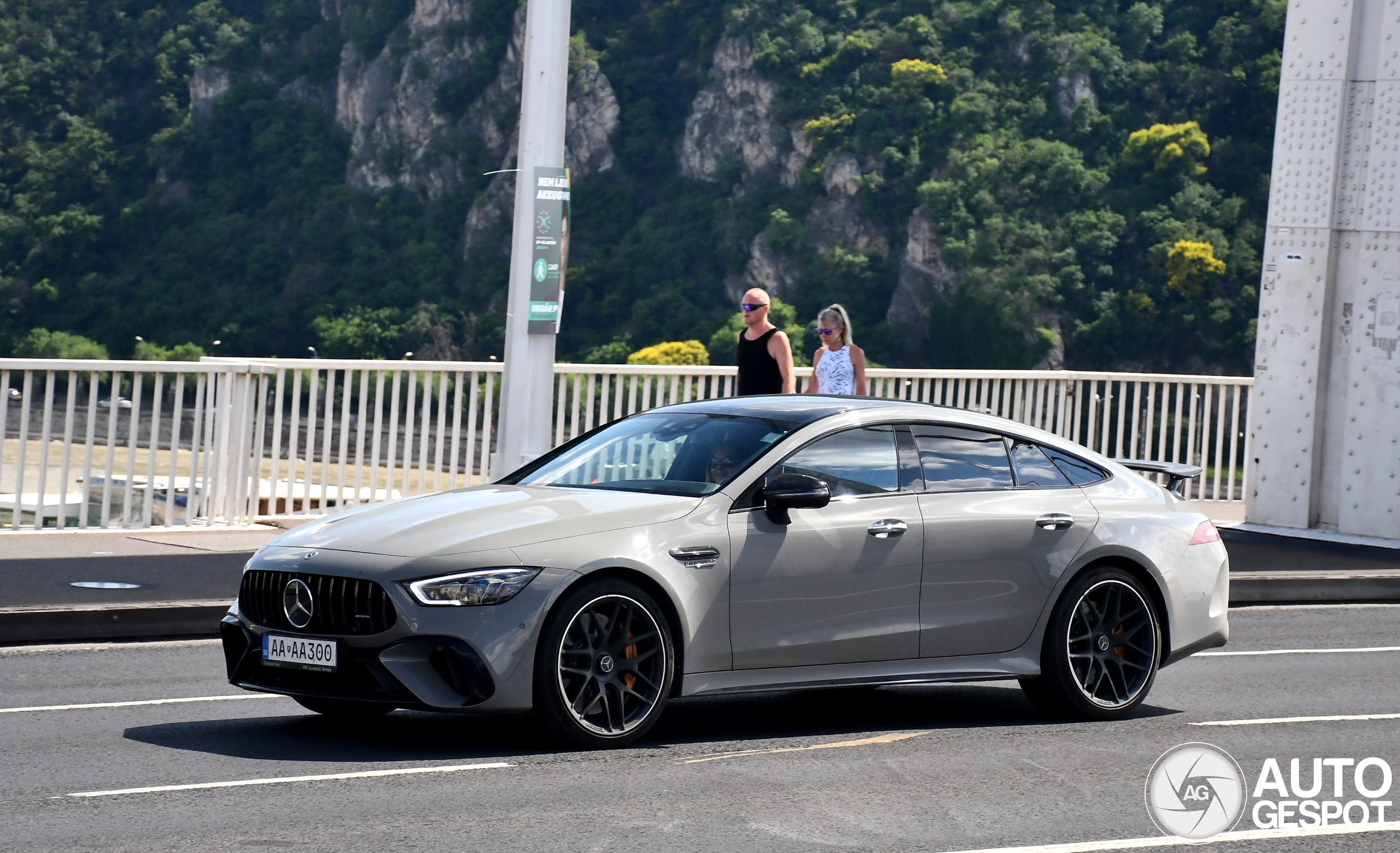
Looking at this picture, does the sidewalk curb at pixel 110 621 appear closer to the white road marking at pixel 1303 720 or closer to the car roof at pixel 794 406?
the car roof at pixel 794 406

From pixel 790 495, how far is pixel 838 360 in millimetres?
5988

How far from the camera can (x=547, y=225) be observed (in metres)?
12.6

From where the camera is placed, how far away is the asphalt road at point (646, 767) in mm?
5715

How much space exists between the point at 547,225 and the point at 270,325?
5092 inches

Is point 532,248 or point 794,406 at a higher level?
point 532,248

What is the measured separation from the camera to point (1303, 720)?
8453mm

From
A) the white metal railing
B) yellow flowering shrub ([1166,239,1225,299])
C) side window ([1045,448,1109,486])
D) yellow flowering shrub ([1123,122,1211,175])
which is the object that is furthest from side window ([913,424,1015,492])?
yellow flowering shrub ([1123,122,1211,175])

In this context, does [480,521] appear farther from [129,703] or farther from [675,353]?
[675,353]

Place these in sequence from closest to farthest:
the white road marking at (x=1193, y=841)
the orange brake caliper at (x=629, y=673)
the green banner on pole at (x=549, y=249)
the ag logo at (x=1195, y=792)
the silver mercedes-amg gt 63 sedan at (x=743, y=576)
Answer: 1. the white road marking at (x=1193, y=841)
2. the ag logo at (x=1195, y=792)
3. the silver mercedes-amg gt 63 sedan at (x=743, y=576)
4. the orange brake caliper at (x=629, y=673)
5. the green banner on pole at (x=549, y=249)

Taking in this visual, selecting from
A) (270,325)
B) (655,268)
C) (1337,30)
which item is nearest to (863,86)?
(655,268)

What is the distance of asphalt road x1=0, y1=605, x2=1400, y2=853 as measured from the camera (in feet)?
18.7

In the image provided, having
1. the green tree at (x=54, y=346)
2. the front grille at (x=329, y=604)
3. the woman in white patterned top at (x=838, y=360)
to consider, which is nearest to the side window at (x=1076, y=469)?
the front grille at (x=329, y=604)

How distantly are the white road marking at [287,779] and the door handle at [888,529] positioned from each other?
1.88m

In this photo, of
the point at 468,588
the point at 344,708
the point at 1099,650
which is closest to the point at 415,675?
the point at 468,588
